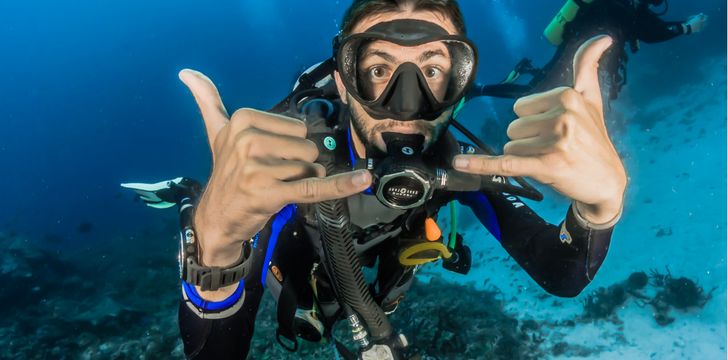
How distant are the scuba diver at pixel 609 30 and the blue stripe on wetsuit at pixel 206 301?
847cm

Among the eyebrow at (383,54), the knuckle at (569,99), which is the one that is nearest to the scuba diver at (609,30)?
the eyebrow at (383,54)

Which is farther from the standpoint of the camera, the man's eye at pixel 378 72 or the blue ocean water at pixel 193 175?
the blue ocean water at pixel 193 175

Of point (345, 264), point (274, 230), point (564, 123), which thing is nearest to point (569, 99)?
point (564, 123)

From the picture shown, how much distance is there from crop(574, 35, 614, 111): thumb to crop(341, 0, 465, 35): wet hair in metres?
1.19

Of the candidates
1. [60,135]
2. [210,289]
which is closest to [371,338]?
[210,289]

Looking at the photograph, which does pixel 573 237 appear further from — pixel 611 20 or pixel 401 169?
pixel 611 20

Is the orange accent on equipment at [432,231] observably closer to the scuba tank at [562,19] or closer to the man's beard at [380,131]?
the man's beard at [380,131]

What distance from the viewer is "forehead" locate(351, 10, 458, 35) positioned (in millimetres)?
2612

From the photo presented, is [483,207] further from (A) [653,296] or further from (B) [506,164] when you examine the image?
(A) [653,296]

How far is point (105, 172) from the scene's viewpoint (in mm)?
47344

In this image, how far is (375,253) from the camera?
3.47 meters

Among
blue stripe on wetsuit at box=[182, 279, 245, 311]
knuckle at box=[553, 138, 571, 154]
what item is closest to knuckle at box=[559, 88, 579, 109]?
knuckle at box=[553, 138, 571, 154]

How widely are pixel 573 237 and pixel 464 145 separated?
1.16m

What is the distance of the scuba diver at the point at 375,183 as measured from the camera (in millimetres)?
1525
